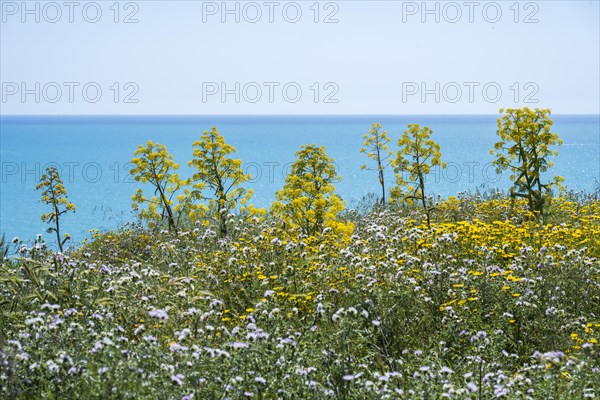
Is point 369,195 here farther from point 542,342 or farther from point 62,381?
point 62,381

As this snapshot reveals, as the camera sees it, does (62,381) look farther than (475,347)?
No

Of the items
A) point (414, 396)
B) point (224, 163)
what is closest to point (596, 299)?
point (414, 396)

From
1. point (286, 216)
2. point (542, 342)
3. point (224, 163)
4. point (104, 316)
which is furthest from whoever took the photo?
point (224, 163)

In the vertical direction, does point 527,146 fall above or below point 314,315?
above

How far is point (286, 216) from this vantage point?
10734 millimetres

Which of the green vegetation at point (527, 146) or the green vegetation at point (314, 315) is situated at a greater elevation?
the green vegetation at point (527, 146)

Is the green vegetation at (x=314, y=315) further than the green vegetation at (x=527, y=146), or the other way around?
the green vegetation at (x=527, y=146)

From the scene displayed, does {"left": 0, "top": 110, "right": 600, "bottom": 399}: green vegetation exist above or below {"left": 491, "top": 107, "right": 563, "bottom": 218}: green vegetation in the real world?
below

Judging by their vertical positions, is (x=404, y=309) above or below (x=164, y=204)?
→ below

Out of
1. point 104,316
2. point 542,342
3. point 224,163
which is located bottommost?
point 542,342

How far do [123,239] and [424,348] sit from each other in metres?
8.82

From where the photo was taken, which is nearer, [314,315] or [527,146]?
[314,315]

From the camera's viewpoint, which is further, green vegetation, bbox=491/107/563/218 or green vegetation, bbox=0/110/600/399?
green vegetation, bbox=491/107/563/218

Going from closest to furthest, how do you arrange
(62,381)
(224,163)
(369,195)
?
(62,381)
(224,163)
(369,195)
